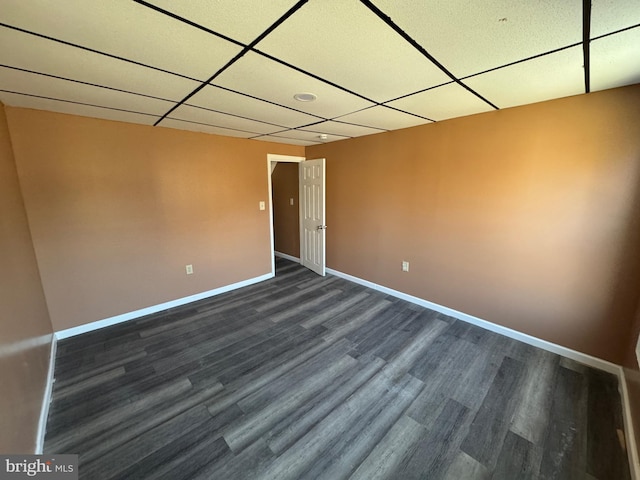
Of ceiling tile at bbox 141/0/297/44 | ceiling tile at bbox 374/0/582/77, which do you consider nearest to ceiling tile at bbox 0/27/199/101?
ceiling tile at bbox 141/0/297/44

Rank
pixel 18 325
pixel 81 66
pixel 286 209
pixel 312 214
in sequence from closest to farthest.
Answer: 1. pixel 81 66
2. pixel 18 325
3. pixel 312 214
4. pixel 286 209

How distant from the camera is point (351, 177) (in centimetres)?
387

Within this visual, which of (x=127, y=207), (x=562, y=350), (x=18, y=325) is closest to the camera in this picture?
(x=18, y=325)

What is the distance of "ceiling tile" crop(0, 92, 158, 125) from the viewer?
6.52 feet

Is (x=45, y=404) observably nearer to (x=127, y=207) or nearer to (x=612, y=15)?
(x=127, y=207)

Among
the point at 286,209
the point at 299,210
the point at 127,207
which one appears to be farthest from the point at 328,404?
the point at 286,209

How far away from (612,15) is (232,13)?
62.7 inches

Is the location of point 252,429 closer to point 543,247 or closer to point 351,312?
point 351,312

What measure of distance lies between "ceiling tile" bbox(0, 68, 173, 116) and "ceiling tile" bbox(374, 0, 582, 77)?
6.54 ft

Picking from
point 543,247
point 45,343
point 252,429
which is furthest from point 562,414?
point 45,343

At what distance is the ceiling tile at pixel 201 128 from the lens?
109 inches

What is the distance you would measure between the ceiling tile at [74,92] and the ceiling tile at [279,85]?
846 millimetres

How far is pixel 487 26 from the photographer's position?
1.12m

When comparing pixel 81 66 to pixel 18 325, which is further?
pixel 18 325
